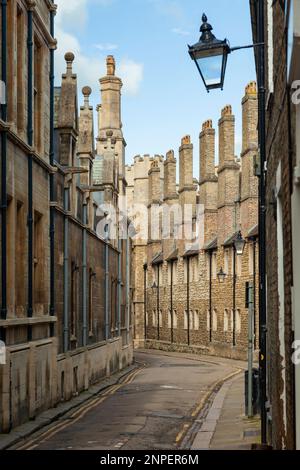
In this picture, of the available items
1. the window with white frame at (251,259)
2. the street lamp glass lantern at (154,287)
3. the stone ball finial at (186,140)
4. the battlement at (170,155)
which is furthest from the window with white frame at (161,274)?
the window with white frame at (251,259)

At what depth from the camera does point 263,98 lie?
13.1 m

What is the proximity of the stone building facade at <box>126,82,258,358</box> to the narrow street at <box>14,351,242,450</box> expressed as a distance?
14939 millimetres

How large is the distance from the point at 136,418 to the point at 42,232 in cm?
557

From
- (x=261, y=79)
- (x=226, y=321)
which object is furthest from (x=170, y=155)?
(x=261, y=79)

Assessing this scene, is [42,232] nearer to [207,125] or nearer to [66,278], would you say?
[66,278]

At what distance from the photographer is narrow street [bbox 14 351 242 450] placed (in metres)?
15.5

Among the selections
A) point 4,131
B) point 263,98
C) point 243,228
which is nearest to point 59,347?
point 4,131

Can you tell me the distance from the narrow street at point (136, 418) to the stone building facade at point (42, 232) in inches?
41.9

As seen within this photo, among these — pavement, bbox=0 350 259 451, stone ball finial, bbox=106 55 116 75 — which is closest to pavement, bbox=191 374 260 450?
pavement, bbox=0 350 259 451

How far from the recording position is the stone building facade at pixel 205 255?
169 ft

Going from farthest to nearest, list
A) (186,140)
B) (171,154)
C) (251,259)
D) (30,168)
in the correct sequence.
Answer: (171,154), (186,140), (251,259), (30,168)

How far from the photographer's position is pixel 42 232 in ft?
72.5

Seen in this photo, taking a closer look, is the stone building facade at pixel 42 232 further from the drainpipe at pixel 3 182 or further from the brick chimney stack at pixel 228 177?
the brick chimney stack at pixel 228 177
